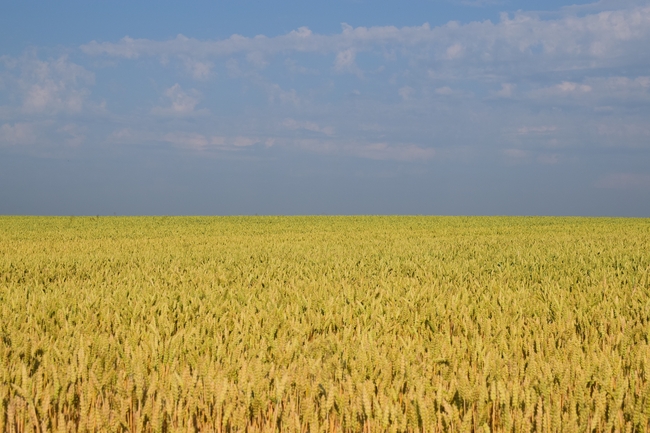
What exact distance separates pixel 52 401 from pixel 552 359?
2.64 meters

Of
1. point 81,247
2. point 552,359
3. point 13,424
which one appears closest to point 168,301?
point 13,424

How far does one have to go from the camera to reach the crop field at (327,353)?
2414mm

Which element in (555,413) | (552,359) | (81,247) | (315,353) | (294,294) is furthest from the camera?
(81,247)

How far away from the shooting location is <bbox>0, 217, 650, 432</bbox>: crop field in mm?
2414

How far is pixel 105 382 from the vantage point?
2.75 metres

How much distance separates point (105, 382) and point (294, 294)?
2871 millimetres

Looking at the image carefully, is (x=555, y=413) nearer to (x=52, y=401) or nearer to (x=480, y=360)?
(x=480, y=360)

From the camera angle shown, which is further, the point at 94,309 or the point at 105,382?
the point at 94,309

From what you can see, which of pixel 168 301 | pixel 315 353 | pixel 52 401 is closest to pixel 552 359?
pixel 315 353

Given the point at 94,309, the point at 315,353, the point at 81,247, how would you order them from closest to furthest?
the point at 315,353 < the point at 94,309 < the point at 81,247

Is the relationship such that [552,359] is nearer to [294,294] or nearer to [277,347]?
[277,347]

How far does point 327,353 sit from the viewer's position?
3.41m

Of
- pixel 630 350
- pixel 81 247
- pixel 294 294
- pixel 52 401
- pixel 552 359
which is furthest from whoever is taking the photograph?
pixel 81 247

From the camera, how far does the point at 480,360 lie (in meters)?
3.28
